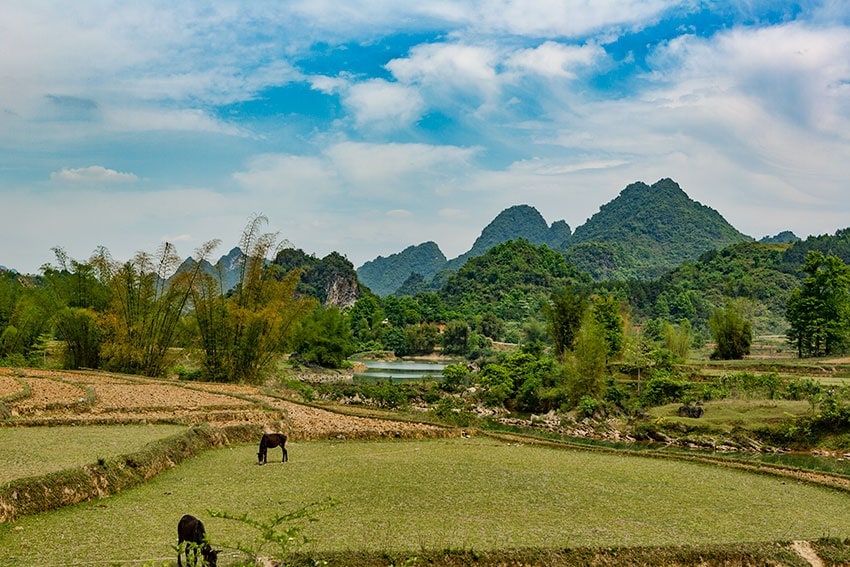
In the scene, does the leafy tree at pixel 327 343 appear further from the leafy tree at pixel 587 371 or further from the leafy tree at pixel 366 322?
the leafy tree at pixel 366 322

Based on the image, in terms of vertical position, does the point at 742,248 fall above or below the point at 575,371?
above

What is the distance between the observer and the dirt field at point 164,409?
14602 mm

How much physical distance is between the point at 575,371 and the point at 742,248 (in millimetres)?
91044

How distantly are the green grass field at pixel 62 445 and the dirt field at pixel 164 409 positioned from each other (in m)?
0.77

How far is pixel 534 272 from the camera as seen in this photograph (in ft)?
380

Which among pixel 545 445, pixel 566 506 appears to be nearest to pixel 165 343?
pixel 545 445

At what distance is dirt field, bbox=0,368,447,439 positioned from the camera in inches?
575

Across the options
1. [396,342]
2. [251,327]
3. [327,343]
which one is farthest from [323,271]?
[251,327]

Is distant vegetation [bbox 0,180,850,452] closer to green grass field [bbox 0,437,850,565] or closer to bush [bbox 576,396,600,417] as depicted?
bush [bbox 576,396,600,417]

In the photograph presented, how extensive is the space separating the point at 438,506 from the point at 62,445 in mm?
6543

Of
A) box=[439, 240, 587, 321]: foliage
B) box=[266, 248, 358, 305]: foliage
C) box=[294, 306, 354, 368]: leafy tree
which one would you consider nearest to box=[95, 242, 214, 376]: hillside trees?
box=[294, 306, 354, 368]: leafy tree

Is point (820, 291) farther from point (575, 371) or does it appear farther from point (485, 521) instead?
point (485, 521)

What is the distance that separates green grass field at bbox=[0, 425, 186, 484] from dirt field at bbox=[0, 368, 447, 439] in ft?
2.52

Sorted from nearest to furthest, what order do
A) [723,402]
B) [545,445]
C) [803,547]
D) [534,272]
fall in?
[803,547]
[545,445]
[723,402]
[534,272]
